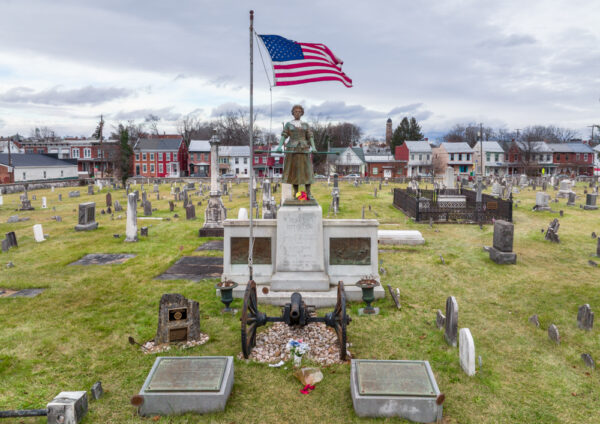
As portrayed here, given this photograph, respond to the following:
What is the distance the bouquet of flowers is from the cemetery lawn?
241 mm

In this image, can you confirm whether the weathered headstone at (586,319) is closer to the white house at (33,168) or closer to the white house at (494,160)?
the white house at (33,168)

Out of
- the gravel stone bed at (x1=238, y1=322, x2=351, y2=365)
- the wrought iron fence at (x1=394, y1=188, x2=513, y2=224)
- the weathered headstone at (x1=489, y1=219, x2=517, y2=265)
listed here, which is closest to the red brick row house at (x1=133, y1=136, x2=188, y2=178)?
the wrought iron fence at (x1=394, y1=188, x2=513, y2=224)

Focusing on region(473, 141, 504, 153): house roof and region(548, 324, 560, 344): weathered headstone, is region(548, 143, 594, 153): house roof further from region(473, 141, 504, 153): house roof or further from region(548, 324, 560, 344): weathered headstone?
region(548, 324, 560, 344): weathered headstone

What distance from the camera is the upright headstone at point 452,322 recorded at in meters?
6.61

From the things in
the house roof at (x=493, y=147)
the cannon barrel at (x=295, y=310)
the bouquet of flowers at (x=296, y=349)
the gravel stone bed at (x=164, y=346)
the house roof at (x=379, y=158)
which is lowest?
the gravel stone bed at (x=164, y=346)

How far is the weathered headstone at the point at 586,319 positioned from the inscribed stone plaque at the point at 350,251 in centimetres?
441

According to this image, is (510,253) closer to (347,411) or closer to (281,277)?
(281,277)

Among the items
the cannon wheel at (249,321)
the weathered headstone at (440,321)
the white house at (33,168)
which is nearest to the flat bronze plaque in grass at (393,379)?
the cannon wheel at (249,321)

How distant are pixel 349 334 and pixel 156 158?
66.0 metres

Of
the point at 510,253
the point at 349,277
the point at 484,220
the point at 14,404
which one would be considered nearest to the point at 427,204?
the point at 484,220

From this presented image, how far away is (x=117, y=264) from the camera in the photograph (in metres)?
12.4

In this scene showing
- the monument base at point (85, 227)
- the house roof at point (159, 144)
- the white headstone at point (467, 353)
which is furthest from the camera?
the house roof at point (159, 144)

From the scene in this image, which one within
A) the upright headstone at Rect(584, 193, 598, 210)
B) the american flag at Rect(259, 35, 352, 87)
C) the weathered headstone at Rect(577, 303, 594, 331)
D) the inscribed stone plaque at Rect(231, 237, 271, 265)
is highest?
the american flag at Rect(259, 35, 352, 87)

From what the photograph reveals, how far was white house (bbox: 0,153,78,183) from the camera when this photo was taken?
5141 cm
